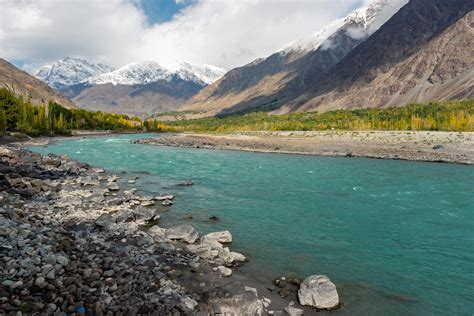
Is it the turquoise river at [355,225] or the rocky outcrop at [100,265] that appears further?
the turquoise river at [355,225]

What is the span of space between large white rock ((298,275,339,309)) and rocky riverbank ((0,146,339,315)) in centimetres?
3

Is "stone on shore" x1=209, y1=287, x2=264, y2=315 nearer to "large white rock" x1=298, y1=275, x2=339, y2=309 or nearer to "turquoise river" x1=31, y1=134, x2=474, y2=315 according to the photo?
"large white rock" x1=298, y1=275, x2=339, y2=309

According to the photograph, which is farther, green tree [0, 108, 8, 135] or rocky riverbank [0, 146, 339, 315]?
green tree [0, 108, 8, 135]

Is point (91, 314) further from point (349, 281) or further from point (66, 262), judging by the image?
point (349, 281)

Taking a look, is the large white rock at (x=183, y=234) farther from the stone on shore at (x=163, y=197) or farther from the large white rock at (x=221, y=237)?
the stone on shore at (x=163, y=197)

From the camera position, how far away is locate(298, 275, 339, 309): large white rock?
11.3 m

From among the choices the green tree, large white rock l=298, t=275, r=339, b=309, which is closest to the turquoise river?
large white rock l=298, t=275, r=339, b=309

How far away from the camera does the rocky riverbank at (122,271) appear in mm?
10117

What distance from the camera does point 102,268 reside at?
12242 millimetres

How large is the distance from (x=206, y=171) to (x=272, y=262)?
2780 centimetres

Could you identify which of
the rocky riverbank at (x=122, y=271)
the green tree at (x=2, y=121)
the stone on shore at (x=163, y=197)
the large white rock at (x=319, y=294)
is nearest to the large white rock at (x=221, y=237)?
the rocky riverbank at (x=122, y=271)

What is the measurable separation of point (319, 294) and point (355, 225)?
9.80 m

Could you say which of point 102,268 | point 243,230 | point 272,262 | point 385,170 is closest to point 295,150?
point 385,170

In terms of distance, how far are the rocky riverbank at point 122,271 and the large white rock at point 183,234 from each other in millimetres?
48
